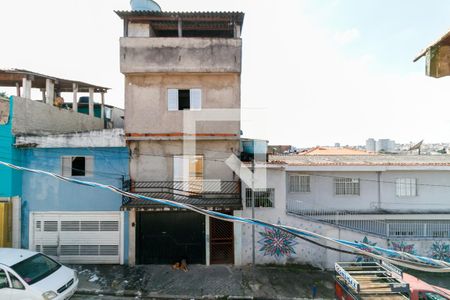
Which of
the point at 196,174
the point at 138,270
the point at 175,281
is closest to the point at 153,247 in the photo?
the point at 138,270

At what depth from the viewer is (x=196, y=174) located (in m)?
11.8

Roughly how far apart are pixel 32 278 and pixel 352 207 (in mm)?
13474

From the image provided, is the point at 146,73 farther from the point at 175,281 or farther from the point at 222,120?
the point at 175,281

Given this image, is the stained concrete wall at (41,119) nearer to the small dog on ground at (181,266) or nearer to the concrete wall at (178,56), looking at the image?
the concrete wall at (178,56)

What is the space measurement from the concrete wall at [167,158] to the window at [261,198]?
3.31 feet

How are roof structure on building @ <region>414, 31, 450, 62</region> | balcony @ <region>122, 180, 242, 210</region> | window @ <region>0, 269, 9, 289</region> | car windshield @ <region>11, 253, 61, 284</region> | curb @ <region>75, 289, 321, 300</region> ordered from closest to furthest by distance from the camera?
roof structure on building @ <region>414, 31, 450, 62</region> → window @ <region>0, 269, 9, 289</region> → car windshield @ <region>11, 253, 61, 284</region> → curb @ <region>75, 289, 321, 300</region> → balcony @ <region>122, 180, 242, 210</region>

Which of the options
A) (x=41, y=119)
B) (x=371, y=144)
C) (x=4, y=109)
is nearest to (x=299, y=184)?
(x=41, y=119)

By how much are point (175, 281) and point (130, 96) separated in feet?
26.0

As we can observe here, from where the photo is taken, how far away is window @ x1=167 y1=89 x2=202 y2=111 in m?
11.7

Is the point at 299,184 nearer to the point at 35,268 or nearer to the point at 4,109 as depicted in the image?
the point at 35,268

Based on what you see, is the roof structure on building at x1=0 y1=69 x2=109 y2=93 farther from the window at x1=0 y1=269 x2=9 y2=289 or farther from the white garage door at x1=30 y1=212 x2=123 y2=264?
the window at x1=0 y1=269 x2=9 y2=289

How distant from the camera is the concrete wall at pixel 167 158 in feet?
38.6

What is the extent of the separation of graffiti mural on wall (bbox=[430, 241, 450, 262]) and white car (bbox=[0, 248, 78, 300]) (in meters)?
14.3

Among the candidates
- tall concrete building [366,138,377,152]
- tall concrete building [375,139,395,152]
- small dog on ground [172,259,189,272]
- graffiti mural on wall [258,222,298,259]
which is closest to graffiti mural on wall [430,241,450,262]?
graffiti mural on wall [258,222,298,259]
